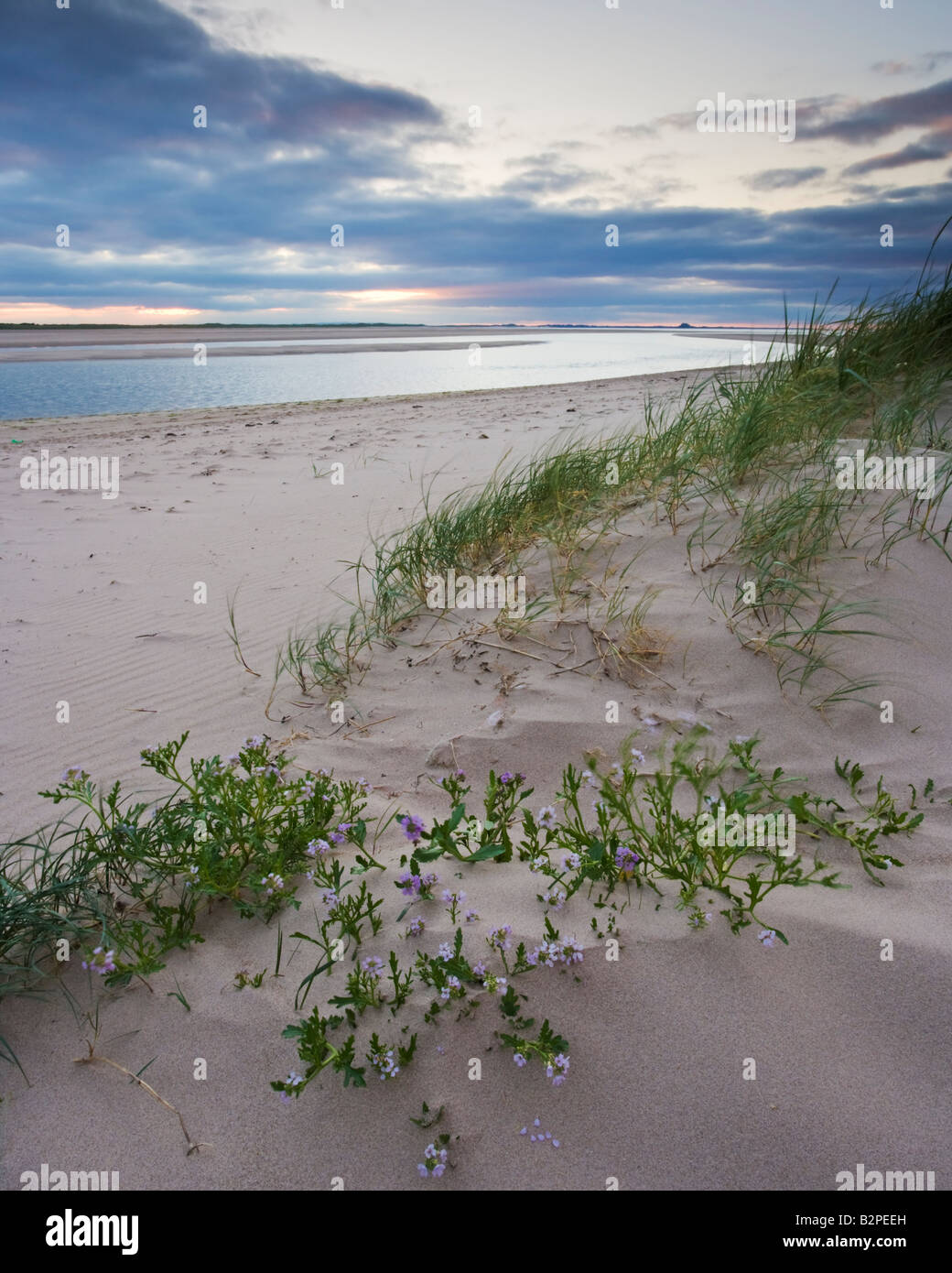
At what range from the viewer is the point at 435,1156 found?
1.57 meters

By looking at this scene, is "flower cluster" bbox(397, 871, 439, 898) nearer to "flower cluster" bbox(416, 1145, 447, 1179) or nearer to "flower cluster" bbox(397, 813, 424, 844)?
"flower cluster" bbox(397, 813, 424, 844)

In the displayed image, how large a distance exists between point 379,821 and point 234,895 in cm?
55

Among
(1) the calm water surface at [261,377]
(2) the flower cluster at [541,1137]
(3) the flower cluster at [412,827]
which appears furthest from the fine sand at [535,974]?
(1) the calm water surface at [261,377]

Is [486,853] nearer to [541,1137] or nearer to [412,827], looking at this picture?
[412,827]

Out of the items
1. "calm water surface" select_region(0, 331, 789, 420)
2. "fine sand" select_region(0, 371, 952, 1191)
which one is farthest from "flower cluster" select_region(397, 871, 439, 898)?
"calm water surface" select_region(0, 331, 789, 420)

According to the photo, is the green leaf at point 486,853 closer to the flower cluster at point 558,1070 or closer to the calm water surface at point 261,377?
the flower cluster at point 558,1070

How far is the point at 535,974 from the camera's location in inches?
75.2

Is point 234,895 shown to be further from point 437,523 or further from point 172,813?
point 437,523

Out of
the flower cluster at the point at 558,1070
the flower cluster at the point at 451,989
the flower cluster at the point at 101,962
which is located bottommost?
the flower cluster at the point at 558,1070

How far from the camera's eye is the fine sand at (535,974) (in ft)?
5.27

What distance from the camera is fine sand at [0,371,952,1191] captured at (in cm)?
161

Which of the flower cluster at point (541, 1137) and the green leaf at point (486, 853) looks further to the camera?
the green leaf at point (486, 853)

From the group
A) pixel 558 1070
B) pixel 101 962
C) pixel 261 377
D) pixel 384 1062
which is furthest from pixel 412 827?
pixel 261 377
